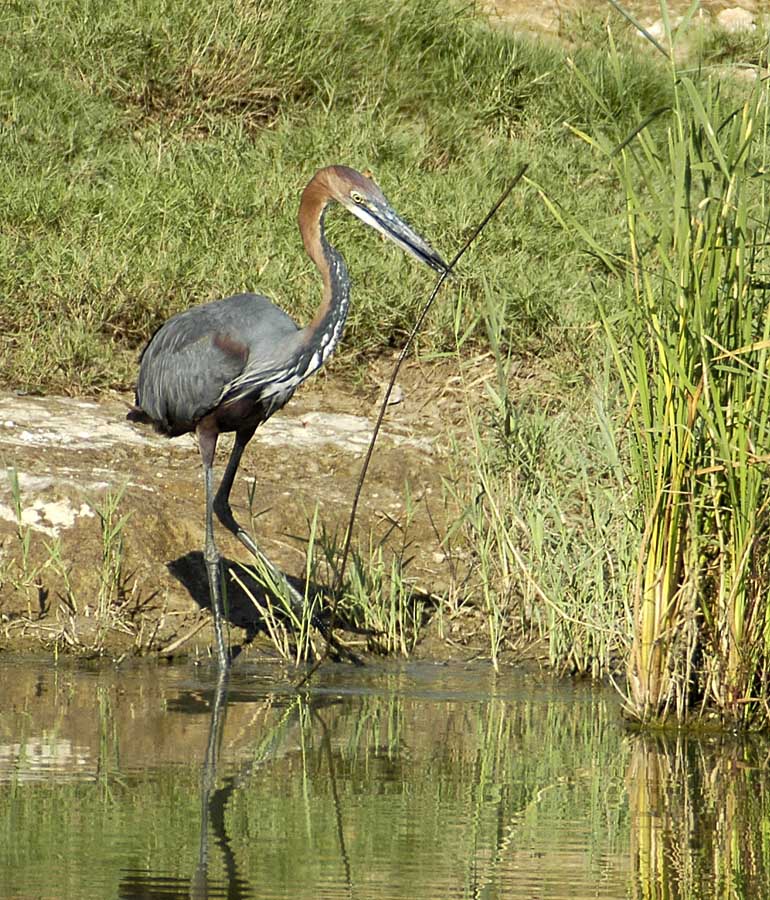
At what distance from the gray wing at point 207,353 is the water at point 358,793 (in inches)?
44.3

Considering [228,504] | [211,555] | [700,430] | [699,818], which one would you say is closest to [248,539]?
[211,555]

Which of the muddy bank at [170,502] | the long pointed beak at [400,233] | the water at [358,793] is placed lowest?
the muddy bank at [170,502]

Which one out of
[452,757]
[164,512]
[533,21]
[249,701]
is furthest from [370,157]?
[452,757]

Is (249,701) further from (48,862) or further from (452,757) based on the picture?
(48,862)

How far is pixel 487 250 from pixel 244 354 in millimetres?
2998

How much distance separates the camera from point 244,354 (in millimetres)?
6238

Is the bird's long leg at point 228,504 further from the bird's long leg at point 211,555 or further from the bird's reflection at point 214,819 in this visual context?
the bird's reflection at point 214,819

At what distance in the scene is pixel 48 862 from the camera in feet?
11.3

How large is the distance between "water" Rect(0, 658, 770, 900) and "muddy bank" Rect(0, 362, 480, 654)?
1.34 feet

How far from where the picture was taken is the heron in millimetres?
6242

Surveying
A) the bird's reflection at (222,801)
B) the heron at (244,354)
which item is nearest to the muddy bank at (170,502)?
the heron at (244,354)

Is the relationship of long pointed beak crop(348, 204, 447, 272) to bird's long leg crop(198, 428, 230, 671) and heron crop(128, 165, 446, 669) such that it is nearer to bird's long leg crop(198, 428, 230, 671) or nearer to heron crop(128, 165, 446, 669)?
heron crop(128, 165, 446, 669)

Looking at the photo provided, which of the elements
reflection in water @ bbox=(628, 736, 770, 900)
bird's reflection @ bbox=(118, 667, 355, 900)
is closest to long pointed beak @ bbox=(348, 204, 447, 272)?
bird's reflection @ bbox=(118, 667, 355, 900)

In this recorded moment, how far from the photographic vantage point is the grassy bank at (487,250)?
15.6 feet
